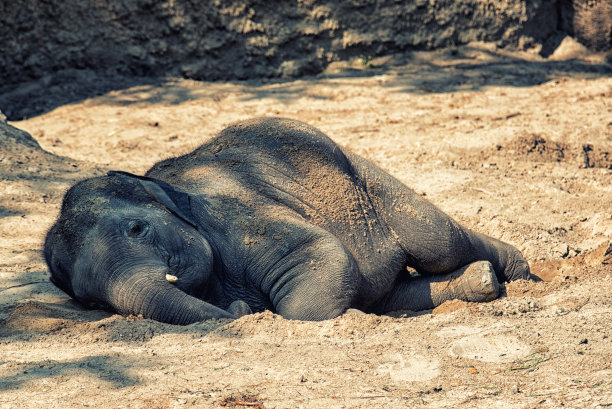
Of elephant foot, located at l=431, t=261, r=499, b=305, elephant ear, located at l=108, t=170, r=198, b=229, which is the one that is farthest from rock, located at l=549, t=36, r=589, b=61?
elephant ear, located at l=108, t=170, r=198, b=229

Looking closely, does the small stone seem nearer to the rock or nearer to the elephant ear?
Answer: the elephant ear

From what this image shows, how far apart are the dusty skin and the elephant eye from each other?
43cm

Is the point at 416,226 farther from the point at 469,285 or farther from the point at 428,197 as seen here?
the point at 428,197

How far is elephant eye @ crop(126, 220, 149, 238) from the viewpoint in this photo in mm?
3895

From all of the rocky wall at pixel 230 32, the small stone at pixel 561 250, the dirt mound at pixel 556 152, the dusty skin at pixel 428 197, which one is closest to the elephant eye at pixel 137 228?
the dusty skin at pixel 428 197

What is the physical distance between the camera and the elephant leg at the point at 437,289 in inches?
195

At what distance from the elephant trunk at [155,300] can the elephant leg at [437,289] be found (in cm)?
165

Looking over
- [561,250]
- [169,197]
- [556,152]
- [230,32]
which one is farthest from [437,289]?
[230,32]

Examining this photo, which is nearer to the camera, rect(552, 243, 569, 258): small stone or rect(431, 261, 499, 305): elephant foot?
rect(431, 261, 499, 305): elephant foot

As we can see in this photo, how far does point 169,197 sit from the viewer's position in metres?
4.32

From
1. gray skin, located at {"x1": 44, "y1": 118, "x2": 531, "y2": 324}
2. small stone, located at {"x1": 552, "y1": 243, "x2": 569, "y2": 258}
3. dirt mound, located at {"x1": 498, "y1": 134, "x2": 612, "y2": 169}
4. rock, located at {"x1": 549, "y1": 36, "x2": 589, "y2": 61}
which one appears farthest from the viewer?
rock, located at {"x1": 549, "y1": 36, "x2": 589, "y2": 61}

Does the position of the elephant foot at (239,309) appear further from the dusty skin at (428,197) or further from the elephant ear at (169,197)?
the elephant ear at (169,197)

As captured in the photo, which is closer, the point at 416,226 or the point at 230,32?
the point at 416,226

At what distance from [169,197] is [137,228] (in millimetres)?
431
